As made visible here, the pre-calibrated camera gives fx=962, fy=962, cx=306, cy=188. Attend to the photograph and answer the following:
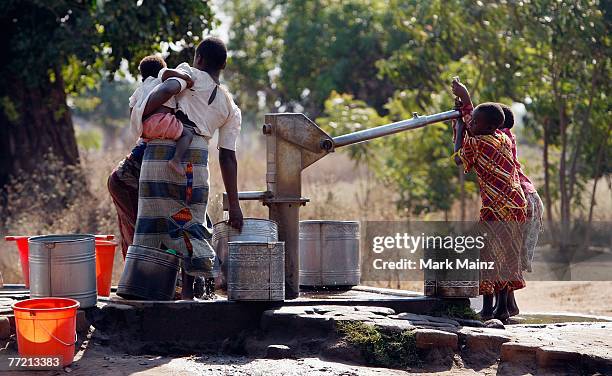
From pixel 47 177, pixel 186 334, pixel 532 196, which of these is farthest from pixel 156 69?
pixel 47 177

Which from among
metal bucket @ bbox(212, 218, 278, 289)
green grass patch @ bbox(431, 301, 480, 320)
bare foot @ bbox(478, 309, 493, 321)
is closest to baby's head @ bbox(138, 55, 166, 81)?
metal bucket @ bbox(212, 218, 278, 289)

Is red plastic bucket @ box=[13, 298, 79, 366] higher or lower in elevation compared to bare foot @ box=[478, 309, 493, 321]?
higher

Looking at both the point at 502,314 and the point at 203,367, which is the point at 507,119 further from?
the point at 203,367

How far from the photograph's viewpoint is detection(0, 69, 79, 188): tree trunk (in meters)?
11.7

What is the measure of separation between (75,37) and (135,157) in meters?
5.29

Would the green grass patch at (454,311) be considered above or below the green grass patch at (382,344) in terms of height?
above

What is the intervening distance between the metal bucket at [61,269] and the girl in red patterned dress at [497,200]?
Result: 8.35ft

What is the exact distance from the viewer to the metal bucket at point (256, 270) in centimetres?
568

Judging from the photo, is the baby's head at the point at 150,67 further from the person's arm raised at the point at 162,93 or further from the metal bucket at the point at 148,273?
the metal bucket at the point at 148,273

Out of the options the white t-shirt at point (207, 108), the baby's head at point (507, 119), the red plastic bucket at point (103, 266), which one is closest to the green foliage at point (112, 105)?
the baby's head at point (507, 119)

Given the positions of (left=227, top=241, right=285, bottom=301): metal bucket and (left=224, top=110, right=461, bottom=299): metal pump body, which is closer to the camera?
(left=227, top=241, right=285, bottom=301): metal bucket

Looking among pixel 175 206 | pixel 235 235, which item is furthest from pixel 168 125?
pixel 235 235

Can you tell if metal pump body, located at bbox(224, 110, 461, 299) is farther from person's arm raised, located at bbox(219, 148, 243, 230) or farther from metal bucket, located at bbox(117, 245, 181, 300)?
metal bucket, located at bbox(117, 245, 181, 300)

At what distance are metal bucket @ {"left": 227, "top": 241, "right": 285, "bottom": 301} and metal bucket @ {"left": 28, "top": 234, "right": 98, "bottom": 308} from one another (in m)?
0.85
